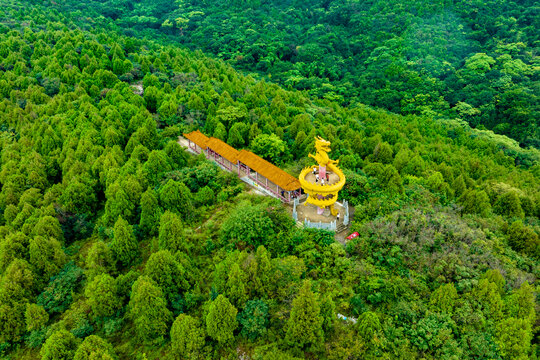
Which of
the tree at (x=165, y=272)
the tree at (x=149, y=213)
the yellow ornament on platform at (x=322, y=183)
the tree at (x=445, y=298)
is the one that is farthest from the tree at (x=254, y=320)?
the tree at (x=149, y=213)

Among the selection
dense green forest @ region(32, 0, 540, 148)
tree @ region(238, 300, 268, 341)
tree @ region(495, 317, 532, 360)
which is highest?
tree @ region(495, 317, 532, 360)

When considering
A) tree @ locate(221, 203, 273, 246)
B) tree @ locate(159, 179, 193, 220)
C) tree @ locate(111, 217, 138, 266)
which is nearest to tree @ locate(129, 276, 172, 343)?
tree @ locate(111, 217, 138, 266)

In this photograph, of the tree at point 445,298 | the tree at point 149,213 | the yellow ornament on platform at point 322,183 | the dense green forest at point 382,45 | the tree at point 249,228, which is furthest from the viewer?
the dense green forest at point 382,45

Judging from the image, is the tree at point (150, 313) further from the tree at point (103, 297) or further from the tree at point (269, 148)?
the tree at point (269, 148)

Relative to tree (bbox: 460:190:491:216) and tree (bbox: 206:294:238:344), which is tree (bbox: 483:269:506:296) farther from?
tree (bbox: 206:294:238:344)

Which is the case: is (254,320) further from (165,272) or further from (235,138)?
(235,138)

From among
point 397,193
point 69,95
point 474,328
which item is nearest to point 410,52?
point 397,193

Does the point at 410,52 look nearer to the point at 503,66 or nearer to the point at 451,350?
the point at 503,66
